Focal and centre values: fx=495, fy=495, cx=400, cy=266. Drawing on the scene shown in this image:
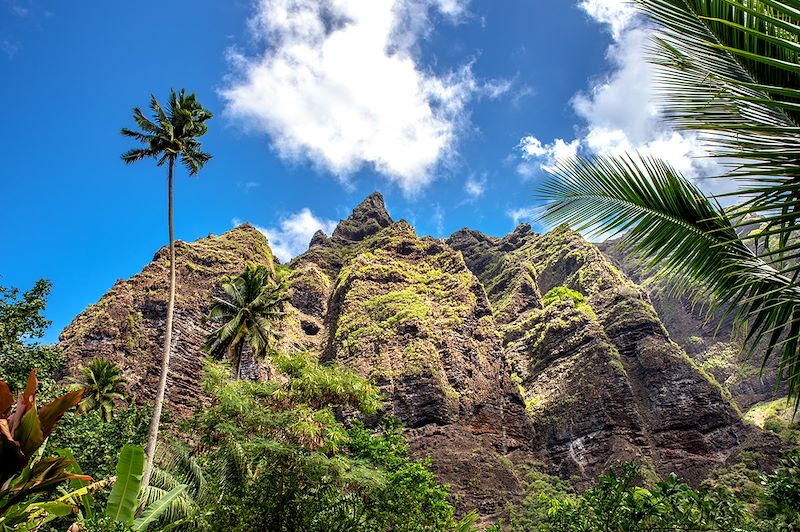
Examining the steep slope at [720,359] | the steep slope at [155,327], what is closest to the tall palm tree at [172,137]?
the steep slope at [155,327]

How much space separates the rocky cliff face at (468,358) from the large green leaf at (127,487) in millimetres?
49721

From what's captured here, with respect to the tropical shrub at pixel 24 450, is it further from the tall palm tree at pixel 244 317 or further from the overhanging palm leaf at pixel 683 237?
the tall palm tree at pixel 244 317

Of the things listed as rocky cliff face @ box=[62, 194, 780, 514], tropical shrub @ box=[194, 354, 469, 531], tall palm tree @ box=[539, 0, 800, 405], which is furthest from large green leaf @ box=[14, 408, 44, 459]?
rocky cliff face @ box=[62, 194, 780, 514]

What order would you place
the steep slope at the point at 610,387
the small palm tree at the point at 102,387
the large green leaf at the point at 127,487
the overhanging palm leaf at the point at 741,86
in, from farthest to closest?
the steep slope at the point at 610,387 < the small palm tree at the point at 102,387 < the large green leaf at the point at 127,487 < the overhanging palm leaf at the point at 741,86

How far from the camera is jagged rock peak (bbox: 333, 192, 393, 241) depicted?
113250 millimetres

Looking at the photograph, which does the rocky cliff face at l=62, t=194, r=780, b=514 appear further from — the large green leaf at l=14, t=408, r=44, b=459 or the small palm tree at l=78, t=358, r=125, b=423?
the large green leaf at l=14, t=408, r=44, b=459

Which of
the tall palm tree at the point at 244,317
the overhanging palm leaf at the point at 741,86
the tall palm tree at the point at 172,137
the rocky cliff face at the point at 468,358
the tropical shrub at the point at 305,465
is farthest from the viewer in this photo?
the rocky cliff face at the point at 468,358

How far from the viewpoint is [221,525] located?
353 inches

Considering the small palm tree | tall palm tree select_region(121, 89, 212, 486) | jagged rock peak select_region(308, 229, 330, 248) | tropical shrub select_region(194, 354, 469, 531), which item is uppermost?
jagged rock peak select_region(308, 229, 330, 248)

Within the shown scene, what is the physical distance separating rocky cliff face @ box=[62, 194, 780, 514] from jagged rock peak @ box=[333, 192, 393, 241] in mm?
17766

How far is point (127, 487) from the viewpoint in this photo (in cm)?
531

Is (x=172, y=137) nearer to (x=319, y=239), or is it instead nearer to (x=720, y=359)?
(x=319, y=239)

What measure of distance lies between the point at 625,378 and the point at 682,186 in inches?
3014

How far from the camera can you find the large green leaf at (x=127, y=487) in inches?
201
